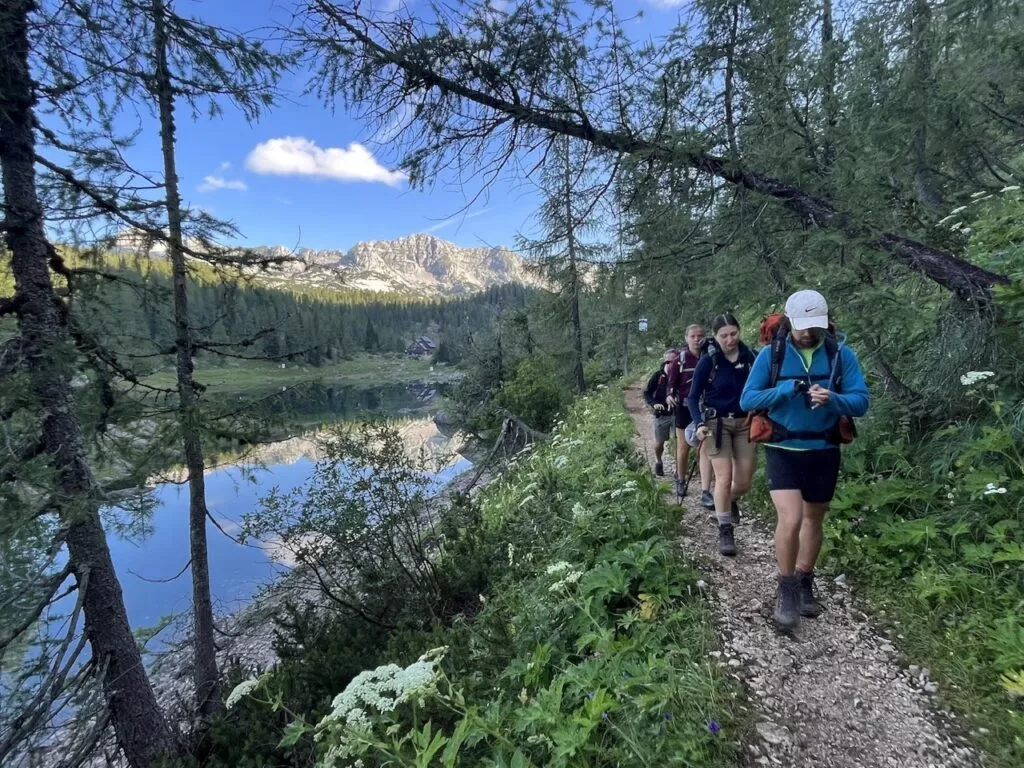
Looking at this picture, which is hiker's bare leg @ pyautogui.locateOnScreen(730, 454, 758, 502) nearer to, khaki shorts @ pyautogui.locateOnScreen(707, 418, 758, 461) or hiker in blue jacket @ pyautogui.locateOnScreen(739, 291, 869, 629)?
khaki shorts @ pyautogui.locateOnScreen(707, 418, 758, 461)

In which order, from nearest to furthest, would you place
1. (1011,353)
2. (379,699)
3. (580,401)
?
(379,699) < (1011,353) < (580,401)

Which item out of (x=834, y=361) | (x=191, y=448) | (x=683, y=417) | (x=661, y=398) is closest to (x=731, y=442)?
(x=683, y=417)

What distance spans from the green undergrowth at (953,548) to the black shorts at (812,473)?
0.99 meters

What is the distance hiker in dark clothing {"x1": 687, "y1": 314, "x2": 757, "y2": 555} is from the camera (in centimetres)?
425

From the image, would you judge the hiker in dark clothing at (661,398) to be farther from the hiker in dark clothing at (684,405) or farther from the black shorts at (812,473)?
the black shorts at (812,473)

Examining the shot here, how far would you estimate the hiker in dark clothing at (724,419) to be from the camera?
13.9 feet

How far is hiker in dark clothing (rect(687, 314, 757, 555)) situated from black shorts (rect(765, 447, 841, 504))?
1154 millimetres

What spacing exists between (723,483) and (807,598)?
3.56ft

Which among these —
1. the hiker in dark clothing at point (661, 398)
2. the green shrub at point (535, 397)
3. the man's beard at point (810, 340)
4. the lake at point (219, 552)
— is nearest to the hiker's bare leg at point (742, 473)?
the man's beard at point (810, 340)

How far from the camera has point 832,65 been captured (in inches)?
172

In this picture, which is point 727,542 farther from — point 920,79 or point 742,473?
point 920,79

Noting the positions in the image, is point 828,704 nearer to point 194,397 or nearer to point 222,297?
point 194,397

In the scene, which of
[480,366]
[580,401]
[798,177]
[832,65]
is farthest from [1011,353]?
[480,366]

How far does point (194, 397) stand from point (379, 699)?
4.44m
